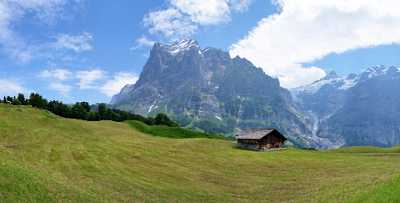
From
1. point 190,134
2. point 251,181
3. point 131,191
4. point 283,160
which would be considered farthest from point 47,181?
point 190,134

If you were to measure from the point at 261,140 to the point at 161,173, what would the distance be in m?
56.2

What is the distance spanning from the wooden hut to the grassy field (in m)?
22.3

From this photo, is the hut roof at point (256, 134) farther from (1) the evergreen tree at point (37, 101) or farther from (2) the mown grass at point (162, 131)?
(1) the evergreen tree at point (37, 101)

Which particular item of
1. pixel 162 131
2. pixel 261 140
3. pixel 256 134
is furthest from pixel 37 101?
pixel 261 140

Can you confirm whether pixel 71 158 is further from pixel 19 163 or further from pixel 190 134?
pixel 190 134

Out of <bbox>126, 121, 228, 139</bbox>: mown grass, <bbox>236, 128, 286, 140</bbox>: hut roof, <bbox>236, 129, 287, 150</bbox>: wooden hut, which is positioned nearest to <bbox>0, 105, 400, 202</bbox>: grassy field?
<bbox>236, 129, 287, 150</bbox>: wooden hut

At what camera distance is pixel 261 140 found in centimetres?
11325

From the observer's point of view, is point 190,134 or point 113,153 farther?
point 190,134

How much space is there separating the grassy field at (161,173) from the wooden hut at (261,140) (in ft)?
73.2

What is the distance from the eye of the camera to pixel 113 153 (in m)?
74.8

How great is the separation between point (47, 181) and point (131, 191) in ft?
30.4

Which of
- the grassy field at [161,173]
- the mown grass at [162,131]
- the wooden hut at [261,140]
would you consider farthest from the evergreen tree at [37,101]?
the wooden hut at [261,140]

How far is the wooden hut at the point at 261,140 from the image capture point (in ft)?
373

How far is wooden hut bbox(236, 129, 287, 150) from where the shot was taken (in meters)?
114
